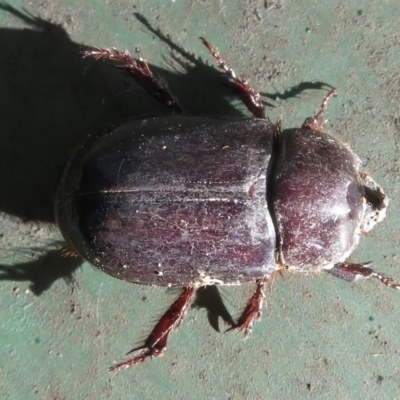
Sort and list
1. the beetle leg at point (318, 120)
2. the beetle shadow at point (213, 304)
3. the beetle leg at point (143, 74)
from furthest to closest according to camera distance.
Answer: the beetle shadow at point (213, 304) < the beetle leg at point (318, 120) < the beetle leg at point (143, 74)

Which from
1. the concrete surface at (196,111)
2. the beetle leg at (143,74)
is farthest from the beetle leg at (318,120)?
the beetle leg at (143,74)

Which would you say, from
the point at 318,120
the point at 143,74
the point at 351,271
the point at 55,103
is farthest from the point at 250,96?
the point at 55,103

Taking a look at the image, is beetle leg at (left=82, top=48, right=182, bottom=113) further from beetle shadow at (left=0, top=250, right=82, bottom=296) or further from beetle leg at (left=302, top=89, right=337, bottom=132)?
beetle shadow at (left=0, top=250, right=82, bottom=296)

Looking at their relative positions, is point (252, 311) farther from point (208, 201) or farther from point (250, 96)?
point (250, 96)

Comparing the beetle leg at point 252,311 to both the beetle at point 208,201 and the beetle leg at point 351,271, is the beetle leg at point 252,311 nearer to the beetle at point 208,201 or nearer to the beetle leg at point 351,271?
the beetle at point 208,201

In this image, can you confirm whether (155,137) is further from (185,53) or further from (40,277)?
(40,277)

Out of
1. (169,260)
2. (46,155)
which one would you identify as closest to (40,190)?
(46,155)
